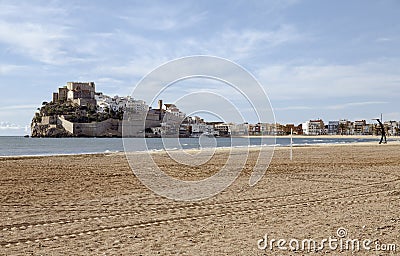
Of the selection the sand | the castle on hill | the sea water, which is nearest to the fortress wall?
the castle on hill

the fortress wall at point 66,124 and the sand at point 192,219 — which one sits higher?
the fortress wall at point 66,124

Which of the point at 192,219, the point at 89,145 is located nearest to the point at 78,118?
the point at 89,145

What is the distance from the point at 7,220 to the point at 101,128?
422 feet

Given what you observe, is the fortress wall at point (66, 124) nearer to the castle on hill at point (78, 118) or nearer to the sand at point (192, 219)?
the castle on hill at point (78, 118)

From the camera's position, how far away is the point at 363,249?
5.99m

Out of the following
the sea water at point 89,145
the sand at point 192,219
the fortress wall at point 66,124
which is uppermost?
the fortress wall at point 66,124

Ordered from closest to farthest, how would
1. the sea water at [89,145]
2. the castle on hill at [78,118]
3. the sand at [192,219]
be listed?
the sand at [192,219] → the sea water at [89,145] → the castle on hill at [78,118]

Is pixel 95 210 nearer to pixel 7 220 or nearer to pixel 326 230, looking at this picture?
pixel 7 220

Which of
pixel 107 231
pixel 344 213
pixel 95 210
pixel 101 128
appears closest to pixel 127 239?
pixel 107 231

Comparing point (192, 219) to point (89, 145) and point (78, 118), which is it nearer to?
point (89, 145)

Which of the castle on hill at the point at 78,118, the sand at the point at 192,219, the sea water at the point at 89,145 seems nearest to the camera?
the sand at the point at 192,219

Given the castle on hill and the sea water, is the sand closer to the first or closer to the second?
the sea water

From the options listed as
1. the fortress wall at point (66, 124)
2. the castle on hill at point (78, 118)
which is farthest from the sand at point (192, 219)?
the fortress wall at point (66, 124)

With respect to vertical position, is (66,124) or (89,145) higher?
(66,124)
